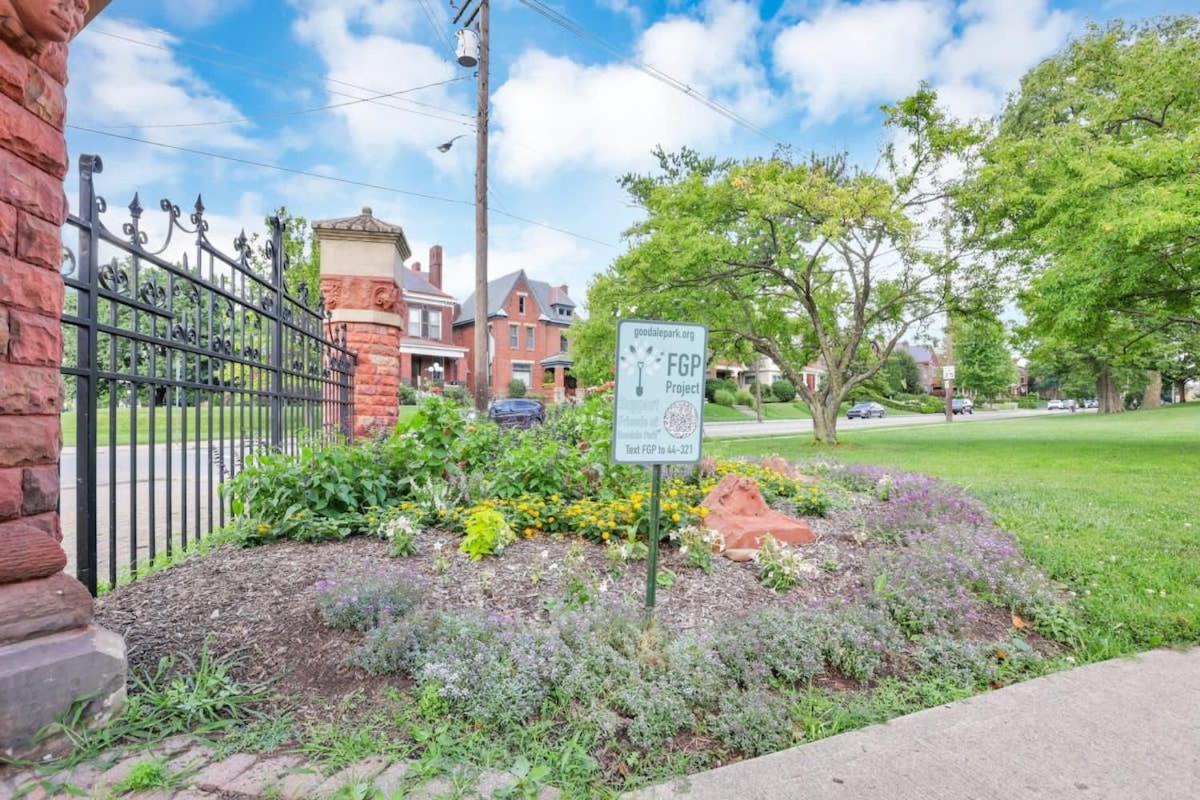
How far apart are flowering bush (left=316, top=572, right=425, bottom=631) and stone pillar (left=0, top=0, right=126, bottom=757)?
2.50 feet

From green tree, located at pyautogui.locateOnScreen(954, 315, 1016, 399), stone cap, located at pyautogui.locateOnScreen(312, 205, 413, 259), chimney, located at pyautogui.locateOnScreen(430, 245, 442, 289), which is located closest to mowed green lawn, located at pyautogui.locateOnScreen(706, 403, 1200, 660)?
stone cap, located at pyautogui.locateOnScreen(312, 205, 413, 259)

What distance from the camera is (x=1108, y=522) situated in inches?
214

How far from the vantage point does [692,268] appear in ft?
43.7

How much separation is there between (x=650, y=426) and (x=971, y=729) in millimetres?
1717

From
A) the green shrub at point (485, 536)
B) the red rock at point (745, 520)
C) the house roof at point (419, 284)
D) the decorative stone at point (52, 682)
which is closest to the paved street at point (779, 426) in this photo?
the red rock at point (745, 520)

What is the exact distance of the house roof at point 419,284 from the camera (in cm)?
3588

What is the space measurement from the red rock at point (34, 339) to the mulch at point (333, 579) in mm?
1191

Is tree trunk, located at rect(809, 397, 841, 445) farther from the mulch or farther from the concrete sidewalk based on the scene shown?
the concrete sidewalk

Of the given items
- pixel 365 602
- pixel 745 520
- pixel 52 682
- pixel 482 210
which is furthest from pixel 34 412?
pixel 482 210

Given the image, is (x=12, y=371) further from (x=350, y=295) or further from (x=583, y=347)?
(x=583, y=347)

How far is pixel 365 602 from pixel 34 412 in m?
1.37

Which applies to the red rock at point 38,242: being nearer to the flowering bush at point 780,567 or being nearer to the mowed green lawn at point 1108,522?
the flowering bush at point 780,567

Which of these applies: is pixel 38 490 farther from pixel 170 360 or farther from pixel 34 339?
pixel 170 360

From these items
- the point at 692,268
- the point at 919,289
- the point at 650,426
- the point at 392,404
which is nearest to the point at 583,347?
the point at 692,268
